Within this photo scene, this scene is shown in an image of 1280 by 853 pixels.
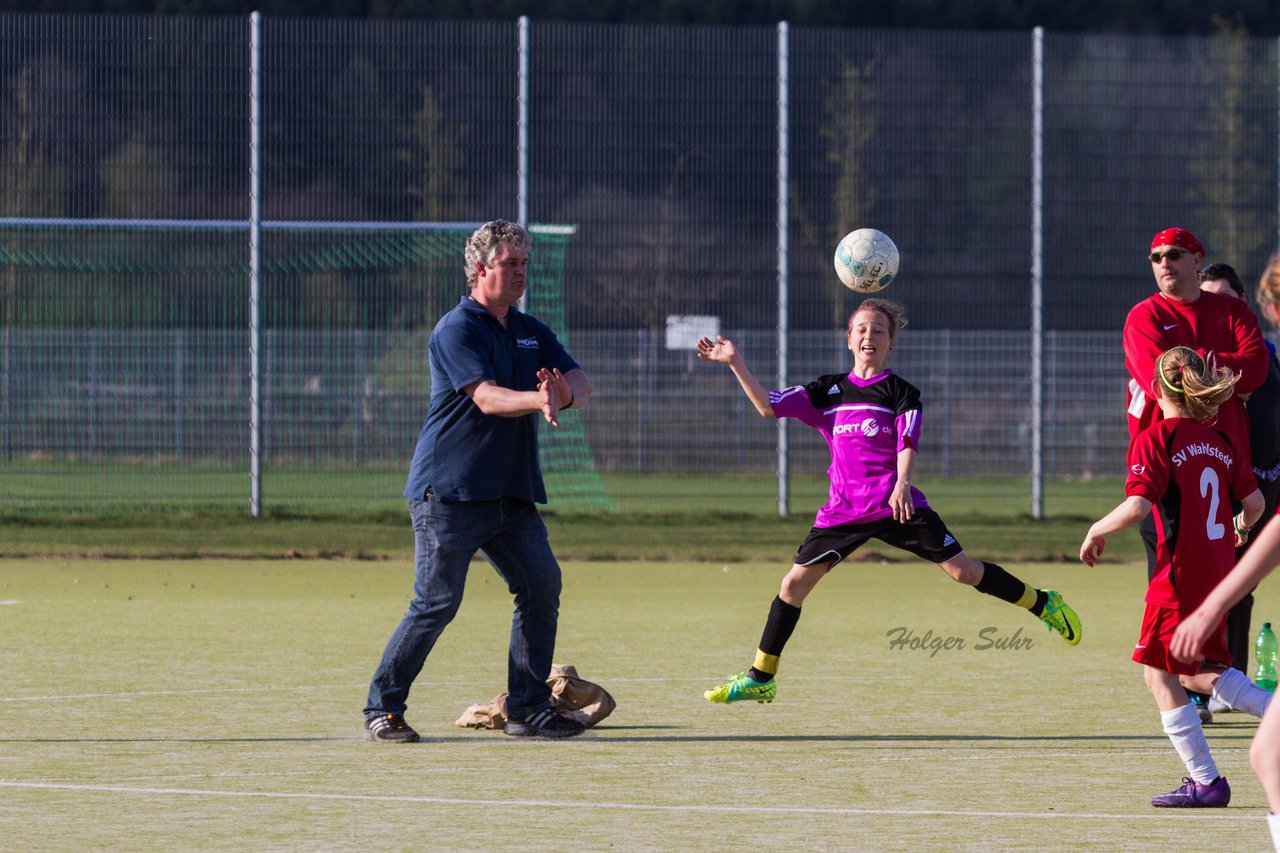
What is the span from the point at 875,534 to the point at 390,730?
95.5 inches

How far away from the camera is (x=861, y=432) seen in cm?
949

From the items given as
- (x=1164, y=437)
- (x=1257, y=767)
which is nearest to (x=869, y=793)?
(x=1164, y=437)

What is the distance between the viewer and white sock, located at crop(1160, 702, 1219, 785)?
23.6 feet

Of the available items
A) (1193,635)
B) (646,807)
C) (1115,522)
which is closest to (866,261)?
(1115,522)

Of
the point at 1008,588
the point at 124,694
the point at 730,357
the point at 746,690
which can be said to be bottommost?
the point at 124,694

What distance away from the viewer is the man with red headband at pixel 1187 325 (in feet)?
29.0

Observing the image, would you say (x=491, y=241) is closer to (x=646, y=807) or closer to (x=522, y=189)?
(x=646, y=807)

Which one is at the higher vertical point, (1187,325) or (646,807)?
(1187,325)

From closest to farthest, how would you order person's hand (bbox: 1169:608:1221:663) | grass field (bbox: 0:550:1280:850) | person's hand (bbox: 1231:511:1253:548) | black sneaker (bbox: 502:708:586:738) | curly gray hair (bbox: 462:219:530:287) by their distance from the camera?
person's hand (bbox: 1169:608:1221:663) < grass field (bbox: 0:550:1280:850) < person's hand (bbox: 1231:511:1253:548) < curly gray hair (bbox: 462:219:530:287) < black sneaker (bbox: 502:708:586:738)

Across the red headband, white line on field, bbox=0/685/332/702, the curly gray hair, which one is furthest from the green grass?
the curly gray hair

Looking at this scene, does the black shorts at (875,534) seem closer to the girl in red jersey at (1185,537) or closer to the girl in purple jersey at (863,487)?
the girl in purple jersey at (863,487)

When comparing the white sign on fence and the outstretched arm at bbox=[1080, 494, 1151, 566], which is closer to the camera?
the outstretched arm at bbox=[1080, 494, 1151, 566]

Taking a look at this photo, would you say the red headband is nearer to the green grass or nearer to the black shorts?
the black shorts

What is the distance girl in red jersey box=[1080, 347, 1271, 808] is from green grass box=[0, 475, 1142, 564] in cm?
1093
